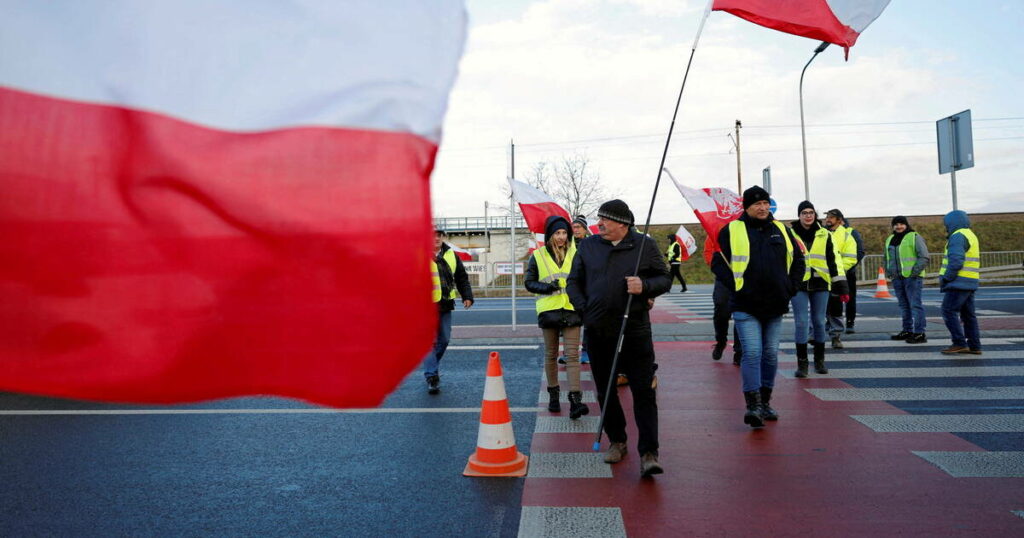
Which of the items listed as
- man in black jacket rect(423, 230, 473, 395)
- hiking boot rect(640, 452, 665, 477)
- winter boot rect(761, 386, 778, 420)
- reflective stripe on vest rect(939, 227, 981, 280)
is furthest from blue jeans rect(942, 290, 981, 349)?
hiking boot rect(640, 452, 665, 477)

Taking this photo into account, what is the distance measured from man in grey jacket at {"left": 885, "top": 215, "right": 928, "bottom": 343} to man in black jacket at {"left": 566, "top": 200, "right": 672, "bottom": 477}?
7.02 metres

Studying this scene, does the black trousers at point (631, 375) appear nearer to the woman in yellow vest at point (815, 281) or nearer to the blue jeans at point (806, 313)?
the blue jeans at point (806, 313)

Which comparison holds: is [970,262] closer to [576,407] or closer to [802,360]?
[802,360]

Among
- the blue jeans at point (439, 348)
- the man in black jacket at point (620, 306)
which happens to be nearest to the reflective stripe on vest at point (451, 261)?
the blue jeans at point (439, 348)

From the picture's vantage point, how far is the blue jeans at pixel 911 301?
1070 cm

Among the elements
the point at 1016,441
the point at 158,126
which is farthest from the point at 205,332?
the point at 1016,441

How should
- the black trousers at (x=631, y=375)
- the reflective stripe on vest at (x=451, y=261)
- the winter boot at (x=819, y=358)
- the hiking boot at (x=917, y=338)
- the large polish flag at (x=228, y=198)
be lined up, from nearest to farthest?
the large polish flag at (x=228, y=198)
the black trousers at (x=631, y=375)
the winter boot at (x=819, y=358)
the reflective stripe on vest at (x=451, y=261)
the hiking boot at (x=917, y=338)

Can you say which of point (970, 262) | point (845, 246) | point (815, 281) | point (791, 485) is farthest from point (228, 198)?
point (845, 246)

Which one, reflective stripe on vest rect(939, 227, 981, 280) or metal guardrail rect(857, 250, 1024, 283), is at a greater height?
reflective stripe on vest rect(939, 227, 981, 280)

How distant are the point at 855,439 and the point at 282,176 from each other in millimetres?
5229

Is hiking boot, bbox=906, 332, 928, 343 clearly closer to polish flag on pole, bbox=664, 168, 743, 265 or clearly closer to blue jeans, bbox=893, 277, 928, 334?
blue jeans, bbox=893, 277, 928, 334

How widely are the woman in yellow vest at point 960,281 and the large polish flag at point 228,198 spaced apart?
9.36 meters

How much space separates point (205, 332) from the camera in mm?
1835

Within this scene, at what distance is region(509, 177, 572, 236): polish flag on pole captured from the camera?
10.9 meters
